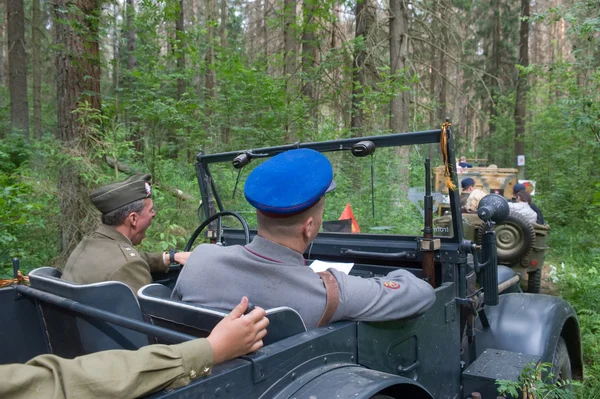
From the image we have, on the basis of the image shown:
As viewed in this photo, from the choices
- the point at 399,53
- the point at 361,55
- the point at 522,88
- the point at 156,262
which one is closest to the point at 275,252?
the point at 156,262

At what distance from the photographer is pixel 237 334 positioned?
4.69ft

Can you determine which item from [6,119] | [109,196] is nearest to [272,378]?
[109,196]

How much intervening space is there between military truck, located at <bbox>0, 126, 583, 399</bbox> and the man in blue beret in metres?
0.09

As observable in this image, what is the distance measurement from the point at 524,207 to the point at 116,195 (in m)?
6.88

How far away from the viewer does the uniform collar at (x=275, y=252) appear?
183 cm

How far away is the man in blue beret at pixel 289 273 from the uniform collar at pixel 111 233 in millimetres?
1000

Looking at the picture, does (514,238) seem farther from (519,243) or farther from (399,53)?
(399,53)

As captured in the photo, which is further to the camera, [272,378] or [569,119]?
[569,119]

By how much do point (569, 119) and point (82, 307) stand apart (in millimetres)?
8654

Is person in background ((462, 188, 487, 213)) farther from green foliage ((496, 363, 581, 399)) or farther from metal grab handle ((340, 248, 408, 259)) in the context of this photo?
green foliage ((496, 363, 581, 399))

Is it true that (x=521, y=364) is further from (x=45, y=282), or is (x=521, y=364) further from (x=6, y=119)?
(x=6, y=119)

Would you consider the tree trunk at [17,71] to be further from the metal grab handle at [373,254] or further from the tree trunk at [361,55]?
the metal grab handle at [373,254]

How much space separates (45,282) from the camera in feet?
7.01

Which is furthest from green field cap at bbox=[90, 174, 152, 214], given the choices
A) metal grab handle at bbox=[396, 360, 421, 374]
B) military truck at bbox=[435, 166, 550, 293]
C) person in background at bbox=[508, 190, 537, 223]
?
person in background at bbox=[508, 190, 537, 223]
